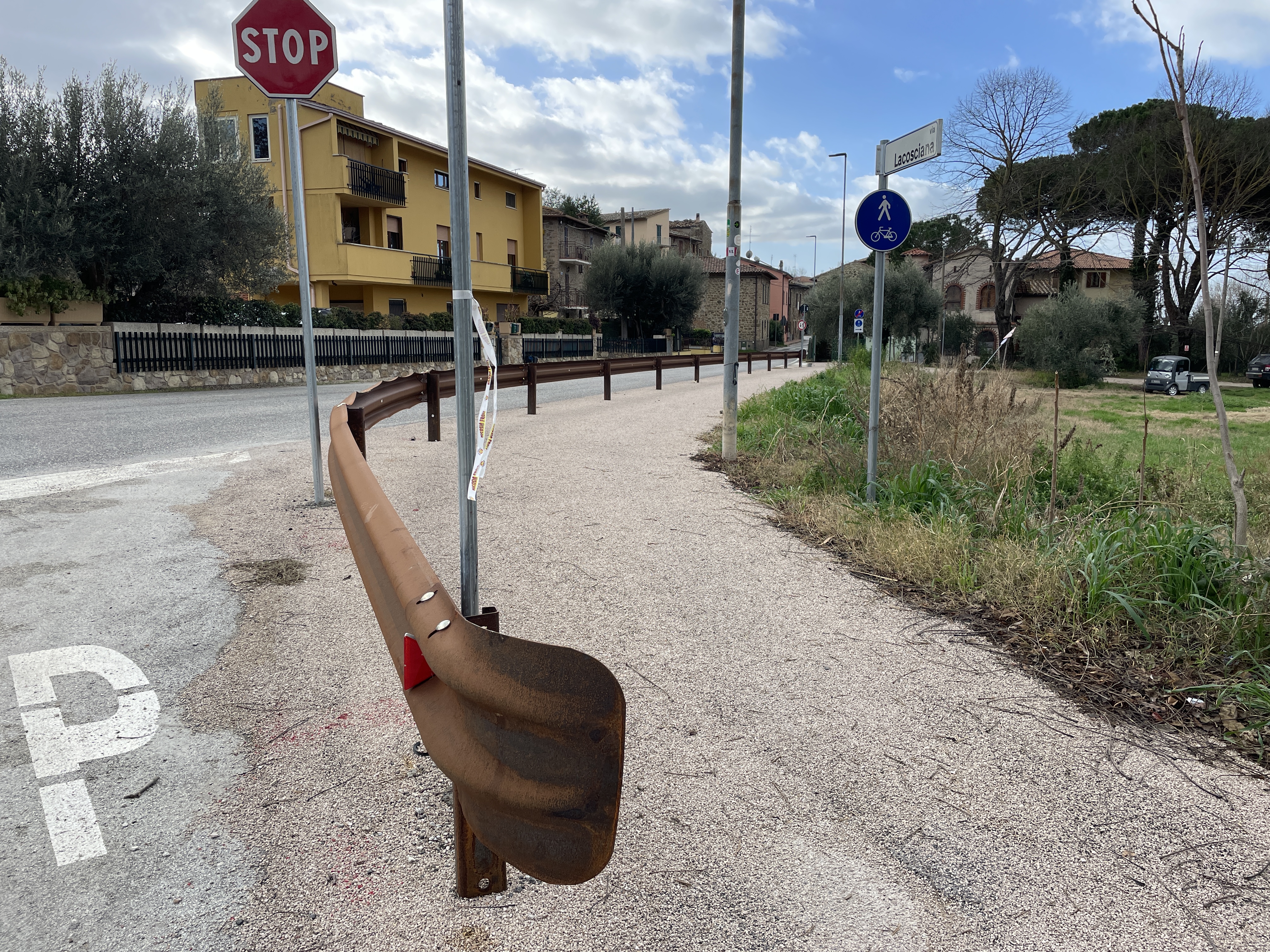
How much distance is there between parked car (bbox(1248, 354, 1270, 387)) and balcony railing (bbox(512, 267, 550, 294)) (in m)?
35.3

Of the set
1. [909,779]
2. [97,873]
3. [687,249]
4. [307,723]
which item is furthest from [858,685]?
[687,249]

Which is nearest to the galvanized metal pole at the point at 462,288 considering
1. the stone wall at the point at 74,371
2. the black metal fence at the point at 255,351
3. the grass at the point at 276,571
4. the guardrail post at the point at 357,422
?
the grass at the point at 276,571

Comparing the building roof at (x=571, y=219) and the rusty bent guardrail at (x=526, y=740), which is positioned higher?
the building roof at (x=571, y=219)

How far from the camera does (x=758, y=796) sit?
2621 mm

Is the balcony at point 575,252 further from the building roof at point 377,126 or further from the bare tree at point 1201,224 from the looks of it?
the bare tree at point 1201,224

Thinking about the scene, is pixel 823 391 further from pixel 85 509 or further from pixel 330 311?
pixel 330 311

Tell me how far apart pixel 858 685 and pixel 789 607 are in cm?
99

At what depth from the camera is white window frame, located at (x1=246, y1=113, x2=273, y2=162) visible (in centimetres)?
3403

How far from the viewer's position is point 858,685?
3467mm

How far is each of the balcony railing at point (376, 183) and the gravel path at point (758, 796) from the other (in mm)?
33020

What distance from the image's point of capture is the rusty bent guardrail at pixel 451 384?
22.2 ft

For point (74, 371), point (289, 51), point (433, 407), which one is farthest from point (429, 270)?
point (289, 51)

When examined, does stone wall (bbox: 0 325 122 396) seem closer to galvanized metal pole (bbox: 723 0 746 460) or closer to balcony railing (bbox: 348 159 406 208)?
galvanized metal pole (bbox: 723 0 746 460)

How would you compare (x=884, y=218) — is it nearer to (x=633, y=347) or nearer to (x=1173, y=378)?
(x=1173, y=378)
